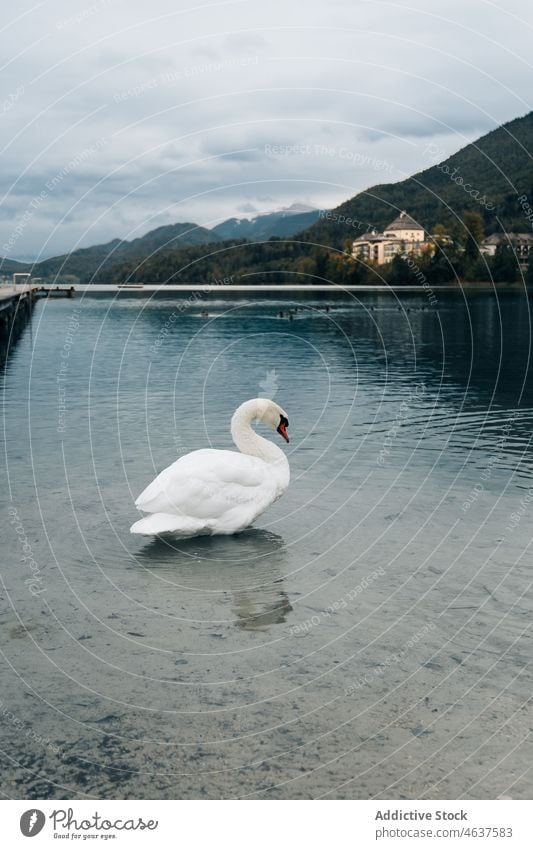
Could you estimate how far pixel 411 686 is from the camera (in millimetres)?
→ 8500

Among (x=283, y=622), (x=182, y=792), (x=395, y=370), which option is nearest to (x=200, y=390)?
(x=395, y=370)

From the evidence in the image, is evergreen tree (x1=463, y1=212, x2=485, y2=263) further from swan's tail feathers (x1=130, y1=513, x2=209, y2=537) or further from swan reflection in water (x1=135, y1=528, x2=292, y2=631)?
swan's tail feathers (x1=130, y1=513, x2=209, y2=537)

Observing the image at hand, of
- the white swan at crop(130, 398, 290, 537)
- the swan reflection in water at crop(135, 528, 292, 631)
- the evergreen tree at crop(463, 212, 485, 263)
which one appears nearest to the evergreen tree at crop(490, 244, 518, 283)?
the evergreen tree at crop(463, 212, 485, 263)

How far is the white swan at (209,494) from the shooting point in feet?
39.7

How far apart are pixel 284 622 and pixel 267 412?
15.4 feet

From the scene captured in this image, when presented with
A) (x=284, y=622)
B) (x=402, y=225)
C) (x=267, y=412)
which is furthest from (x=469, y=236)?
(x=284, y=622)

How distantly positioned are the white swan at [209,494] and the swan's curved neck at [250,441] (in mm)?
294

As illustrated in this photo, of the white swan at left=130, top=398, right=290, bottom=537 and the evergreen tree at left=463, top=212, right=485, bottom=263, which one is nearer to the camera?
the white swan at left=130, top=398, right=290, bottom=537

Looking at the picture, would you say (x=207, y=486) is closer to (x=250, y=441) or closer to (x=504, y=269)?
(x=250, y=441)

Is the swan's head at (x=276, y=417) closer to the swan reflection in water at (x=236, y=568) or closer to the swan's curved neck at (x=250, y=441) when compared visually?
the swan's curved neck at (x=250, y=441)

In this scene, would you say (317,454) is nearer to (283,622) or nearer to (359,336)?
(283,622)

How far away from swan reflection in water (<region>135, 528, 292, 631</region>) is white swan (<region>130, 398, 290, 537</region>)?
26cm

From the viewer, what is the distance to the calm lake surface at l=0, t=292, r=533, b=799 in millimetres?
7164

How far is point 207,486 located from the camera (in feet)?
40.1
